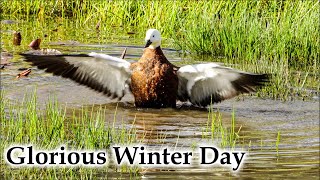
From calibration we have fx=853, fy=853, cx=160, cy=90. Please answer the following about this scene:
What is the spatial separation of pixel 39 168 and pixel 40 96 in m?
2.89

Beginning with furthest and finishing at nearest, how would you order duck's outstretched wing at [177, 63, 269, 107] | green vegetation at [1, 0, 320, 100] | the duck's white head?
green vegetation at [1, 0, 320, 100] → the duck's white head → duck's outstretched wing at [177, 63, 269, 107]

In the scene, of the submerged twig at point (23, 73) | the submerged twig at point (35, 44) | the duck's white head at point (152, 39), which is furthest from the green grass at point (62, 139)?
the submerged twig at point (35, 44)

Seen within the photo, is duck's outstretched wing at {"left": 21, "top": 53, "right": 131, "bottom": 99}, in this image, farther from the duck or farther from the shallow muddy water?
the shallow muddy water

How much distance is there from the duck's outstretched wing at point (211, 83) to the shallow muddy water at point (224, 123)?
0.13 metres

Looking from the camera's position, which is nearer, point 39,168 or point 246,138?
point 39,168

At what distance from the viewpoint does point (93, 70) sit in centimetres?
839

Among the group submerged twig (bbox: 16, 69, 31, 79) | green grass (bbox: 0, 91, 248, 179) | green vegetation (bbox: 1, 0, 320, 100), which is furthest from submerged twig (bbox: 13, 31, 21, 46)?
green grass (bbox: 0, 91, 248, 179)

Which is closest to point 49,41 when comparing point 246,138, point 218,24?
point 218,24

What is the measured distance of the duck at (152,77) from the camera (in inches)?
317

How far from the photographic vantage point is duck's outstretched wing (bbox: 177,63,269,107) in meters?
8.01

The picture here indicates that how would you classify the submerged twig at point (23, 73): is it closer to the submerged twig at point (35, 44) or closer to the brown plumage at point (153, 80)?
the brown plumage at point (153, 80)

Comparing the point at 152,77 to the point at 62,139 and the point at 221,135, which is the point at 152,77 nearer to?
the point at 221,135

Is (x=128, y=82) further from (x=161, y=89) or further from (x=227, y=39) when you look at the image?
(x=227, y=39)

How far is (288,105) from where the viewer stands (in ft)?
26.6
